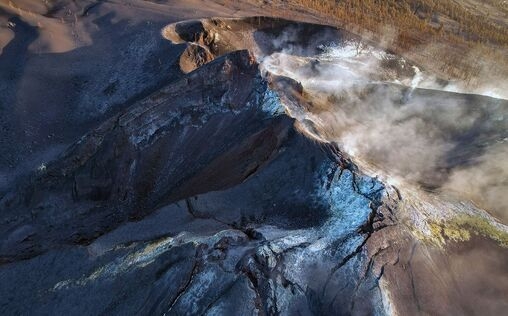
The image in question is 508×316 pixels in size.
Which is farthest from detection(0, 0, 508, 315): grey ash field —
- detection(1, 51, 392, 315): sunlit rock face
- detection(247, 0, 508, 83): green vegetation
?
detection(247, 0, 508, 83): green vegetation

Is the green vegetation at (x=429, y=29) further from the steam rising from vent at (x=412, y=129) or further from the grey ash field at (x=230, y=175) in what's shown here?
the steam rising from vent at (x=412, y=129)

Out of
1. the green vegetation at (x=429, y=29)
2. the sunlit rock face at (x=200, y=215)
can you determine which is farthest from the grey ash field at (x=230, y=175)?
the green vegetation at (x=429, y=29)

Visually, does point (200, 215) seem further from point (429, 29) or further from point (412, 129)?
point (429, 29)

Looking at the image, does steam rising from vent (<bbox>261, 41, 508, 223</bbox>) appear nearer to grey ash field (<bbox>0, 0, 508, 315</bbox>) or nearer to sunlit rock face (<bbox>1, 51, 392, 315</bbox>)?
grey ash field (<bbox>0, 0, 508, 315</bbox>)

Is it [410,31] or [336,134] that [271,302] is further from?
[410,31]

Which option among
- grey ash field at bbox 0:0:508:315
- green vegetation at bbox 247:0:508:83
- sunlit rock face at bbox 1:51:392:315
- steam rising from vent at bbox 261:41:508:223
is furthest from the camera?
green vegetation at bbox 247:0:508:83

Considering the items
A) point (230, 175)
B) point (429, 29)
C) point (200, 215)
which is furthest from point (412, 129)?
point (429, 29)

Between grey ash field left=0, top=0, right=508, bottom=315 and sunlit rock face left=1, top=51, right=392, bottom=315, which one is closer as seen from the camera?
sunlit rock face left=1, top=51, right=392, bottom=315

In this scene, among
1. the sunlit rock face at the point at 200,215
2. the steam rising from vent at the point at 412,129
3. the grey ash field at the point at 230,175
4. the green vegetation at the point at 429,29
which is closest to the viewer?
the sunlit rock face at the point at 200,215
